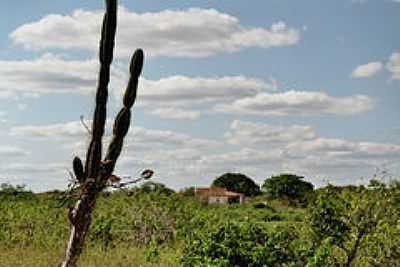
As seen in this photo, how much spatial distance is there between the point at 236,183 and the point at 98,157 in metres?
60.9

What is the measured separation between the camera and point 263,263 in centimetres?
914

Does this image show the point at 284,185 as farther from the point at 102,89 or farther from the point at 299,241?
the point at 102,89

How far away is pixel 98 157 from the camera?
3660 mm

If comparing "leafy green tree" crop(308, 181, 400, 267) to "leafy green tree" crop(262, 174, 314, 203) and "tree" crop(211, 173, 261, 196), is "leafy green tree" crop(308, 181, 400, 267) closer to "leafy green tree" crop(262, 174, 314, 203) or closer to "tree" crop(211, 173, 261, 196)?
"leafy green tree" crop(262, 174, 314, 203)

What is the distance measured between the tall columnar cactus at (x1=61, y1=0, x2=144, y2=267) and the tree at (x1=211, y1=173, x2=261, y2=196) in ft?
187

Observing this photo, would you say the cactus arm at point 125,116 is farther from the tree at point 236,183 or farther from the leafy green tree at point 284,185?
the tree at point 236,183

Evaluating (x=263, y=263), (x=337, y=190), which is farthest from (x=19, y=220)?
(x=263, y=263)

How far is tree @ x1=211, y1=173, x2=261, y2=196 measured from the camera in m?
62.5

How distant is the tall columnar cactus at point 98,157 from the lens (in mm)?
3629

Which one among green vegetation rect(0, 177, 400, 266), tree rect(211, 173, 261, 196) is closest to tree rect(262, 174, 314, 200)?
tree rect(211, 173, 261, 196)

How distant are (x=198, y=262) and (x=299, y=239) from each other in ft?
6.51

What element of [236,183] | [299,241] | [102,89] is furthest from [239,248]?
[236,183]

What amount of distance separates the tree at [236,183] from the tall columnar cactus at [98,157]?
57.1 m

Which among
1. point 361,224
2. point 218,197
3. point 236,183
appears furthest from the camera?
point 236,183
